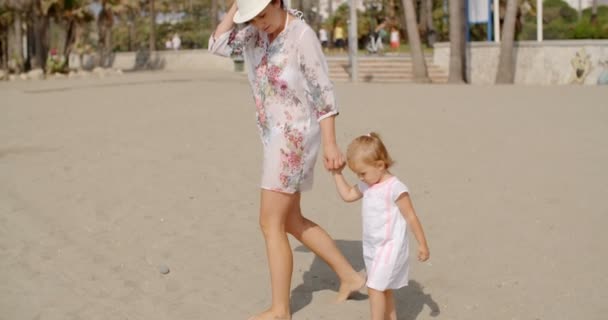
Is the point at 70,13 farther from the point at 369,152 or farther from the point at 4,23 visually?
the point at 369,152

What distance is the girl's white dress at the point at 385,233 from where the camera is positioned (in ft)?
13.6

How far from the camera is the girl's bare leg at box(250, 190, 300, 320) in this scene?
443cm

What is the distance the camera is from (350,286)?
488cm

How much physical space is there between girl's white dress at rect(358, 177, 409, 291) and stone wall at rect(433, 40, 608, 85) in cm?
1619

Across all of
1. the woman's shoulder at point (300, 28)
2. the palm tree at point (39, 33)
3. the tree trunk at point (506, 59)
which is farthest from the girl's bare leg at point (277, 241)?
the palm tree at point (39, 33)

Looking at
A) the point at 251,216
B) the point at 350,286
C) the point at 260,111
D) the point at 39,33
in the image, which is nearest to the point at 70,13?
the point at 39,33

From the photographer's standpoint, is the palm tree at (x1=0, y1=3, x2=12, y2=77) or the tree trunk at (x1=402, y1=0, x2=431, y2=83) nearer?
the tree trunk at (x1=402, y1=0, x2=431, y2=83)

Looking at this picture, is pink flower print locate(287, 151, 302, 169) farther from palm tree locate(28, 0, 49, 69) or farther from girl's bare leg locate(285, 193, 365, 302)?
palm tree locate(28, 0, 49, 69)

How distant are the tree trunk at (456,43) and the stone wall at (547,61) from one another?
0.98m

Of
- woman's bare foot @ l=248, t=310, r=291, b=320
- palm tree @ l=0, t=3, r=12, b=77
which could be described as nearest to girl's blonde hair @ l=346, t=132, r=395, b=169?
woman's bare foot @ l=248, t=310, r=291, b=320

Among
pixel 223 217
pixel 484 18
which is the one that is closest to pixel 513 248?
pixel 223 217

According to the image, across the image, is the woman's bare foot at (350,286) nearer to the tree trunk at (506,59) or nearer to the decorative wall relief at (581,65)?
the decorative wall relief at (581,65)

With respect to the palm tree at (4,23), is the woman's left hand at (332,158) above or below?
below

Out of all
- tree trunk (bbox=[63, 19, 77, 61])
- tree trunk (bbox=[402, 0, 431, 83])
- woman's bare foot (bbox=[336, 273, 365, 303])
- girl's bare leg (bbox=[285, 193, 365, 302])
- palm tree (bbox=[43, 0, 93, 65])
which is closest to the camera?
girl's bare leg (bbox=[285, 193, 365, 302])
